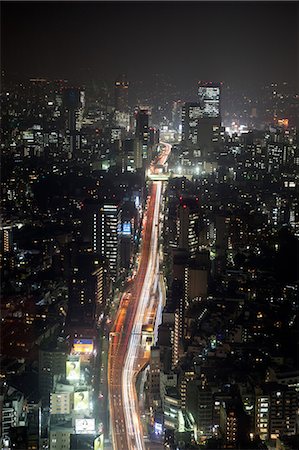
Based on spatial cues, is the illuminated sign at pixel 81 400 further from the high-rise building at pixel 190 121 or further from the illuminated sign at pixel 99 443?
the high-rise building at pixel 190 121

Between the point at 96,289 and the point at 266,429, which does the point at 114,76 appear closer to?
the point at 96,289

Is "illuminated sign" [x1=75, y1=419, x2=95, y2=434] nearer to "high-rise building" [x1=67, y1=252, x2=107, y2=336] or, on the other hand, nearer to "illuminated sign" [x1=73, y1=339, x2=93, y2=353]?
"illuminated sign" [x1=73, y1=339, x2=93, y2=353]

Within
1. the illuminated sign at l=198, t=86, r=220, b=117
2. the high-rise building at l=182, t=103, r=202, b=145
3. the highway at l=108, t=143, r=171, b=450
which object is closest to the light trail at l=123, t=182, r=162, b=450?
the highway at l=108, t=143, r=171, b=450

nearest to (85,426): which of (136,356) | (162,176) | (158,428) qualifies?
(158,428)

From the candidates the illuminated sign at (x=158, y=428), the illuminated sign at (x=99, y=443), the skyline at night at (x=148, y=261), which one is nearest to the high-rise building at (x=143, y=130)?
the skyline at night at (x=148, y=261)

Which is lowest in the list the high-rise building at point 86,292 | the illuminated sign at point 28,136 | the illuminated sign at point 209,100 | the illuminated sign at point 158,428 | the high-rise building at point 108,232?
the illuminated sign at point 158,428
